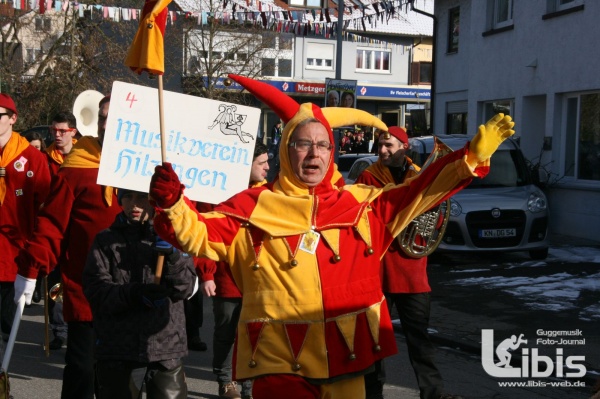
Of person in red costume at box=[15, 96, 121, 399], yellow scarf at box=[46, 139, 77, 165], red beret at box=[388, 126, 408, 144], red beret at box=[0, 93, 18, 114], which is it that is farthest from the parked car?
person in red costume at box=[15, 96, 121, 399]

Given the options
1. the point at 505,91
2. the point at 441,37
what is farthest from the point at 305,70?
the point at 505,91

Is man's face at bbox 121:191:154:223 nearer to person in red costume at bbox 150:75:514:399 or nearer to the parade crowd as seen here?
the parade crowd

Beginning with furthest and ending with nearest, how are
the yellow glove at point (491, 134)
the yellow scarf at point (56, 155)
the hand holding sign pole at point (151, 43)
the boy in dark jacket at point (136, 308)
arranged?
the yellow scarf at point (56, 155), the boy in dark jacket at point (136, 308), the hand holding sign pole at point (151, 43), the yellow glove at point (491, 134)

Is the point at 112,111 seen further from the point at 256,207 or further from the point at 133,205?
the point at 256,207

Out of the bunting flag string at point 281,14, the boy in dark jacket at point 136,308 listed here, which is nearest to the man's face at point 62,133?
the boy in dark jacket at point 136,308

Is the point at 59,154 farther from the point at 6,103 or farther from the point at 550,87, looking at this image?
the point at 550,87

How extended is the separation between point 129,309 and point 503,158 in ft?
36.0

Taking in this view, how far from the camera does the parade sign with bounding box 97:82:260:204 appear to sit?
16.8 feet

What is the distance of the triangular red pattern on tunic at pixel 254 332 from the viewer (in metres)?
3.95

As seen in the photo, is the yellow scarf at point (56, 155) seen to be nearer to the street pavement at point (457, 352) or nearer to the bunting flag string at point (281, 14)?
the street pavement at point (457, 352)

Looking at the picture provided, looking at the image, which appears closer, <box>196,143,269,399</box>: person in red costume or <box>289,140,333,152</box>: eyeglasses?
<box>289,140,333,152</box>: eyeglasses

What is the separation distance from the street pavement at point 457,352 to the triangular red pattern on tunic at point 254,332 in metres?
3.02

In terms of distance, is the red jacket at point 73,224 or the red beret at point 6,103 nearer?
the red jacket at point 73,224

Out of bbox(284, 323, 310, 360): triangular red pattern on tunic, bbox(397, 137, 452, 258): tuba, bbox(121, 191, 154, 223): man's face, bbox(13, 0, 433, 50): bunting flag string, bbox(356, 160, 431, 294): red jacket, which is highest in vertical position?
bbox(13, 0, 433, 50): bunting flag string
